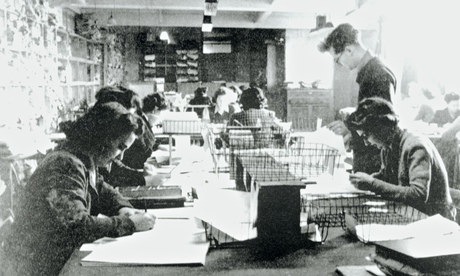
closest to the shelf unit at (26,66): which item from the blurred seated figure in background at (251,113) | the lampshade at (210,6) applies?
the lampshade at (210,6)

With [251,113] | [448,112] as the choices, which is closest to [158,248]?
[251,113]

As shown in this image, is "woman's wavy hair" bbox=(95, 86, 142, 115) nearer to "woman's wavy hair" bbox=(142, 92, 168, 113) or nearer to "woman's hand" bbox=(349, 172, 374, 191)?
"woman's wavy hair" bbox=(142, 92, 168, 113)

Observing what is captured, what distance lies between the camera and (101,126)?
6.33ft

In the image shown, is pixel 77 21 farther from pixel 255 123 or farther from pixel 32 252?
pixel 32 252

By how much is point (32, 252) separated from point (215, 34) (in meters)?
12.4

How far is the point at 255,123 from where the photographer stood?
200 inches

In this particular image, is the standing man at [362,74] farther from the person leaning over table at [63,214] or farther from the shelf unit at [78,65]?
the shelf unit at [78,65]

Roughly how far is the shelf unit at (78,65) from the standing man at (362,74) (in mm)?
5241

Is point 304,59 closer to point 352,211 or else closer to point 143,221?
point 352,211

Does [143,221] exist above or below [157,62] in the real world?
below

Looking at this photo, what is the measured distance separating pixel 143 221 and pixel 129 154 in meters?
1.91

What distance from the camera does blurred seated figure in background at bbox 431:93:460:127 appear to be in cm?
603

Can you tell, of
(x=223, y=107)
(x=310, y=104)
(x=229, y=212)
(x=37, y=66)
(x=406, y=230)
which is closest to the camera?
(x=406, y=230)

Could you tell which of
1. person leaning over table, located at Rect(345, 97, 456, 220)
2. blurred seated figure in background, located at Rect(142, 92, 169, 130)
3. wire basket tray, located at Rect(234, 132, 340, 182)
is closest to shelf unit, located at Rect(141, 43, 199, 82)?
blurred seated figure in background, located at Rect(142, 92, 169, 130)
